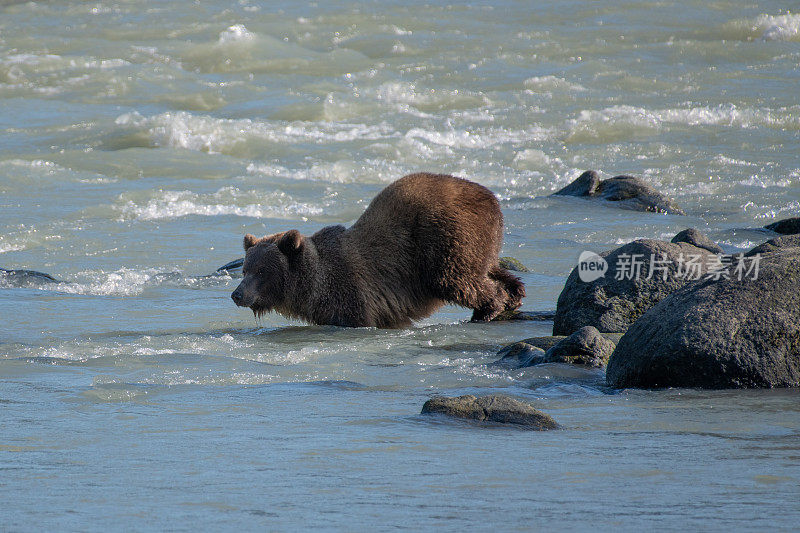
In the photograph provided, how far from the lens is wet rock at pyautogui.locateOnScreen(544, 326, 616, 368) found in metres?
7.67

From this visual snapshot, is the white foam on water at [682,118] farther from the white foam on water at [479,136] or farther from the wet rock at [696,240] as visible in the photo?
the wet rock at [696,240]

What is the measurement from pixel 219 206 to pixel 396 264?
7580 mm

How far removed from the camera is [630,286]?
29.5ft

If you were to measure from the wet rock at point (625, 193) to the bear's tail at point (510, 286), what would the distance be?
612cm

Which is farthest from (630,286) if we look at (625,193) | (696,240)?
(625,193)

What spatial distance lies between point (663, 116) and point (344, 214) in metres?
10.3

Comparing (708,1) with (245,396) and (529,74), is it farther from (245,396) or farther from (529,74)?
(245,396)

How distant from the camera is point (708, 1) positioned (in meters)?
36.7

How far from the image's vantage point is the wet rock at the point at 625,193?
54.1ft

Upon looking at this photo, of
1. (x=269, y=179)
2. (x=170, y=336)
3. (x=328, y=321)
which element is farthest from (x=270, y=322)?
(x=269, y=179)

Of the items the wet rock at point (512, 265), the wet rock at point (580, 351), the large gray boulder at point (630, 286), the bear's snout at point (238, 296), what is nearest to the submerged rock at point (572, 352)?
the wet rock at point (580, 351)

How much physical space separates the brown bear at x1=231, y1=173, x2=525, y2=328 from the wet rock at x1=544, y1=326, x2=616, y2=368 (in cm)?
271

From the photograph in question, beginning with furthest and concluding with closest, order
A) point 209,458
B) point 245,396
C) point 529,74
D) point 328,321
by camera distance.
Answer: point 529,74 < point 328,321 < point 245,396 < point 209,458

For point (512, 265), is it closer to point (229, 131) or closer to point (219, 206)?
point (219, 206)
